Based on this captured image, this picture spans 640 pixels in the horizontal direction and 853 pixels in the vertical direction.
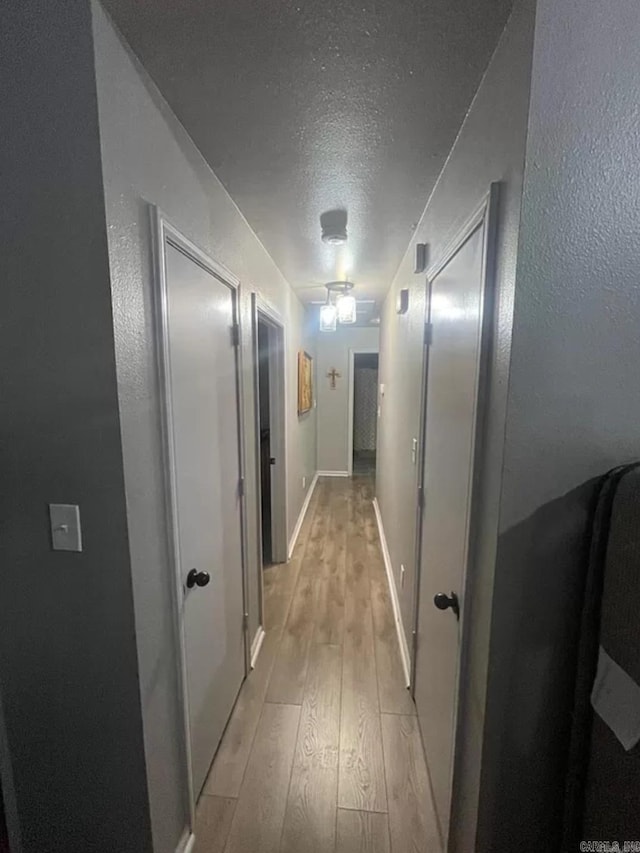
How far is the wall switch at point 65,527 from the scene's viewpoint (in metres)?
0.99

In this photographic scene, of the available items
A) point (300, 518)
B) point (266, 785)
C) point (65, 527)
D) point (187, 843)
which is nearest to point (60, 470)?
point (65, 527)

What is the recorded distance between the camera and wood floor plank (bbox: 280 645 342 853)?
4.37 ft

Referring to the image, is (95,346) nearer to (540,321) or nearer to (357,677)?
(540,321)

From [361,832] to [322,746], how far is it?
1.11 ft

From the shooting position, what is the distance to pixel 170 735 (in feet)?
3.98

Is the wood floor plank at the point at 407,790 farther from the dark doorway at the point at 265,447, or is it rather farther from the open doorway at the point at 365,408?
the open doorway at the point at 365,408

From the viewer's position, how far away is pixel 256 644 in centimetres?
222

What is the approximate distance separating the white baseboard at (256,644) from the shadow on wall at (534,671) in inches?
56.2

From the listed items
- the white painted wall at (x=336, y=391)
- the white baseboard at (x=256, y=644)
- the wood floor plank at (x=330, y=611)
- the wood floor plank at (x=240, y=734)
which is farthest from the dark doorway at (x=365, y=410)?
the wood floor plank at (x=240, y=734)

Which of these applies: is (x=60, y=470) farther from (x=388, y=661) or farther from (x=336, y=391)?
(x=336, y=391)

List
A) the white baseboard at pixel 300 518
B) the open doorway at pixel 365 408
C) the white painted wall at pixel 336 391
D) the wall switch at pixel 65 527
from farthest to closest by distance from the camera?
the open doorway at pixel 365 408, the white painted wall at pixel 336 391, the white baseboard at pixel 300 518, the wall switch at pixel 65 527

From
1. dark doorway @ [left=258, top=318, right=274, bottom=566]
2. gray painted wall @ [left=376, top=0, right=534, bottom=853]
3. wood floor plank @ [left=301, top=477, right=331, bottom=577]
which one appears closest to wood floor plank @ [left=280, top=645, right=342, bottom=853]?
gray painted wall @ [left=376, top=0, right=534, bottom=853]

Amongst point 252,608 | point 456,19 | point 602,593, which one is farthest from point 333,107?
point 252,608

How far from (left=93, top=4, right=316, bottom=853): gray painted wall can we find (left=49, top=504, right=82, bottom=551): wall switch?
0.14m
